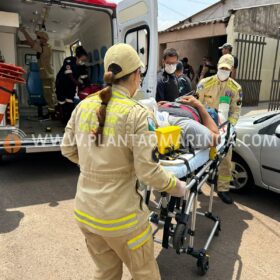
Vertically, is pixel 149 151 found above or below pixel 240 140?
above

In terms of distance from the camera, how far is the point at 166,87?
13.2 feet

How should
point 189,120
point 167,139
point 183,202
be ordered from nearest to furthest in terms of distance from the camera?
point 167,139 → point 183,202 → point 189,120

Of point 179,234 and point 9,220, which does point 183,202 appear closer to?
point 179,234

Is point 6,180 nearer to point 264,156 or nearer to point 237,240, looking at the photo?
point 237,240

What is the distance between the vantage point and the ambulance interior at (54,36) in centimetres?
530

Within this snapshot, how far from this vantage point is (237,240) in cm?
305

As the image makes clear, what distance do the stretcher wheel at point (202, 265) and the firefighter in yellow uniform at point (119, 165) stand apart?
0.88m

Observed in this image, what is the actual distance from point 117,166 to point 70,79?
4886mm

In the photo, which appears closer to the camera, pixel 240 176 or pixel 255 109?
pixel 240 176

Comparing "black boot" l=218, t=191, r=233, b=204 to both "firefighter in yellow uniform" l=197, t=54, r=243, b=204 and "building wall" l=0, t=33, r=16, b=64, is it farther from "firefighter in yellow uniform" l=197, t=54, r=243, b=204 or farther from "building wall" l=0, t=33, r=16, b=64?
"building wall" l=0, t=33, r=16, b=64

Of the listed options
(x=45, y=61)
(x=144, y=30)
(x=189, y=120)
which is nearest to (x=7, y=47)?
(x=45, y=61)

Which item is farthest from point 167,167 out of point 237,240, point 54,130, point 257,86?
point 257,86

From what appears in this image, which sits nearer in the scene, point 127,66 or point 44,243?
point 127,66

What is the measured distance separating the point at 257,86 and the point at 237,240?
868 cm
